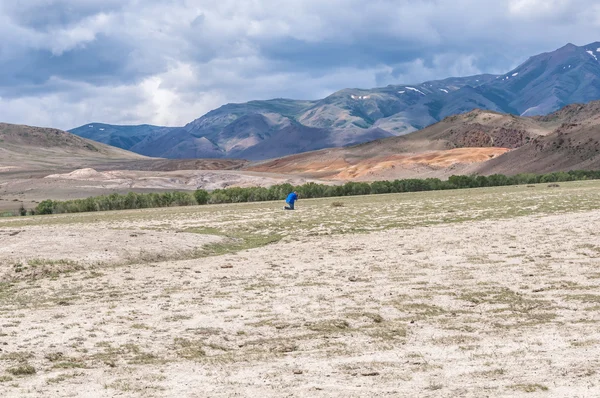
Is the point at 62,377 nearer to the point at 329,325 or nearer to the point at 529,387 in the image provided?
the point at 329,325

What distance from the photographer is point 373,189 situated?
76938mm

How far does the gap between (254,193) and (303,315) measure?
5790cm

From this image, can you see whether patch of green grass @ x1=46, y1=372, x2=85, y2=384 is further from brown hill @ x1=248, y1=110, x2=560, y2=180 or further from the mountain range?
brown hill @ x1=248, y1=110, x2=560, y2=180

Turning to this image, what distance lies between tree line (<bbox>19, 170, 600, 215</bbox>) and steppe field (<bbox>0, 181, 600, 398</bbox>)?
3965 centimetres

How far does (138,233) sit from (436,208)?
22.2 m

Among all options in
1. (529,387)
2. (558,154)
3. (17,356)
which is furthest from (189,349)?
(558,154)

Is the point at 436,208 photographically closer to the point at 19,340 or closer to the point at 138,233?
the point at 138,233

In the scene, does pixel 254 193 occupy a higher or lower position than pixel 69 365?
higher

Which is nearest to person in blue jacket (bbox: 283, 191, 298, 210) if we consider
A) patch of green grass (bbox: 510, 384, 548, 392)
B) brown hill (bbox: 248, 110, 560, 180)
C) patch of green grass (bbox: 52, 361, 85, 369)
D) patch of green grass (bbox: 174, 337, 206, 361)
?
patch of green grass (bbox: 174, 337, 206, 361)

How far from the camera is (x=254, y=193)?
234 feet

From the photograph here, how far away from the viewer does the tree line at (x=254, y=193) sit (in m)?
66.0

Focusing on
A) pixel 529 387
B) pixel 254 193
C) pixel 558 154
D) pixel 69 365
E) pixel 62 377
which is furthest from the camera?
pixel 558 154

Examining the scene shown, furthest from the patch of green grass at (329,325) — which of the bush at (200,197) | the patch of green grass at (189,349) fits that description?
the bush at (200,197)

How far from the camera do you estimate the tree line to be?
65969 mm
